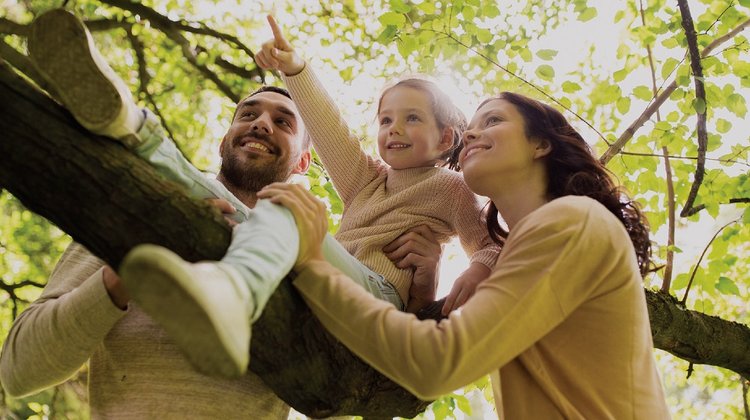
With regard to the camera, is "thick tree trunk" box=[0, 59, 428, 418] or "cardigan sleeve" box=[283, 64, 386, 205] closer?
"thick tree trunk" box=[0, 59, 428, 418]

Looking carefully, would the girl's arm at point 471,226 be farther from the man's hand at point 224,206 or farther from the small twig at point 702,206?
the small twig at point 702,206

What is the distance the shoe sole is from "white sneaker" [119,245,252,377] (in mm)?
557

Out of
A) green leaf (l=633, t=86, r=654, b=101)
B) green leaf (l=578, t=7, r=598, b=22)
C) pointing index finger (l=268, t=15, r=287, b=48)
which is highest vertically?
green leaf (l=578, t=7, r=598, b=22)

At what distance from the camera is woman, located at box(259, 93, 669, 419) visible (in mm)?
1803

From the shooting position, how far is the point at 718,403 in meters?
7.11

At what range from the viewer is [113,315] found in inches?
88.0

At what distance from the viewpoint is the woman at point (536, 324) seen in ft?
5.91

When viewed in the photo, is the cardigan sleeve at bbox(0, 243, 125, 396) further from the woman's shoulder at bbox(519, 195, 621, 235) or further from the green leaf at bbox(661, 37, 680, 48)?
the green leaf at bbox(661, 37, 680, 48)

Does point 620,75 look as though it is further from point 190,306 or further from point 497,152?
point 190,306

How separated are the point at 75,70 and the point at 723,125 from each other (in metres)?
3.37

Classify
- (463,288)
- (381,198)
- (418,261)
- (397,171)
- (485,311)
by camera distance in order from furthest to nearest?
(397,171)
(381,198)
(418,261)
(463,288)
(485,311)

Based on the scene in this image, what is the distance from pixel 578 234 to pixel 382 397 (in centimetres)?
100

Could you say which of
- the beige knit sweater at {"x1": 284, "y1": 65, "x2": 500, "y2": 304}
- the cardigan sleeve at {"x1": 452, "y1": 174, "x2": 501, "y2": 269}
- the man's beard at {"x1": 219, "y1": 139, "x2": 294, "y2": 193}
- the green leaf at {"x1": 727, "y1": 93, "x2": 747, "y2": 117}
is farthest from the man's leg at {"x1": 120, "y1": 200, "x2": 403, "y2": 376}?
the green leaf at {"x1": 727, "y1": 93, "x2": 747, "y2": 117}

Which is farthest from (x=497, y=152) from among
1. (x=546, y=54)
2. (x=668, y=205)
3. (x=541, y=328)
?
(x=668, y=205)
